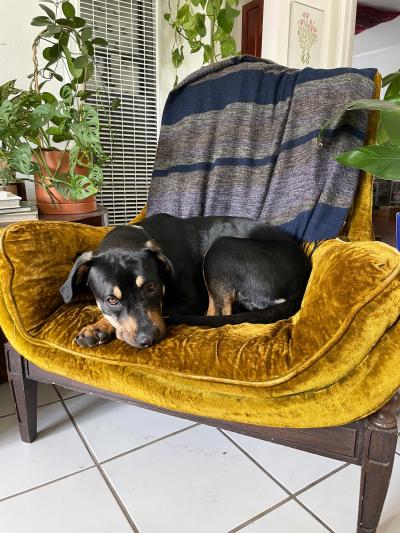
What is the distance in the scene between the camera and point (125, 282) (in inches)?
42.9

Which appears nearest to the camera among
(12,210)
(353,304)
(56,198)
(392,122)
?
(353,304)

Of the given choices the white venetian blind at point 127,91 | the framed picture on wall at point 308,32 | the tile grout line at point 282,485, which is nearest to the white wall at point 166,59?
the white venetian blind at point 127,91

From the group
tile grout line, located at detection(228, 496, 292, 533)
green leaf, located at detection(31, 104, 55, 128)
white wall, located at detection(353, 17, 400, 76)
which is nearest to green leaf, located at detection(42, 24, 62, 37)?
green leaf, located at detection(31, 104, 55, 128)

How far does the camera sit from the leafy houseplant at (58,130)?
1463mm

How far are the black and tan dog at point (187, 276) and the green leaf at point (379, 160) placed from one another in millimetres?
399

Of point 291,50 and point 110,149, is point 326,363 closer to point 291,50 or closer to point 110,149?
point 110,149

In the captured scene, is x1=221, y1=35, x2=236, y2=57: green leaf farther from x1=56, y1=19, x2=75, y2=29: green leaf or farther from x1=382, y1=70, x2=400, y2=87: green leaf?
x1=382, y1=70, x2=400, y2=87: green leaf

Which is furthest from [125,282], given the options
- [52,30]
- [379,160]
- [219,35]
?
[219,35]

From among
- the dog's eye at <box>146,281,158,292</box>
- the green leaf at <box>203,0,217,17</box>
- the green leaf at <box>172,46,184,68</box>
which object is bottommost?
the dog's eye at <box>146,281,158,292</box>

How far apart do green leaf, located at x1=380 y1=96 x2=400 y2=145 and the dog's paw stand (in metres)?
0.96

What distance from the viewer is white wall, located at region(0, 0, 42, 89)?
1.93 meters

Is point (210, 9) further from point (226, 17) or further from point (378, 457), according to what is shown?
point (378, 457)

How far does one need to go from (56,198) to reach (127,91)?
41.7 inches

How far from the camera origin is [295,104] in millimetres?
1511
